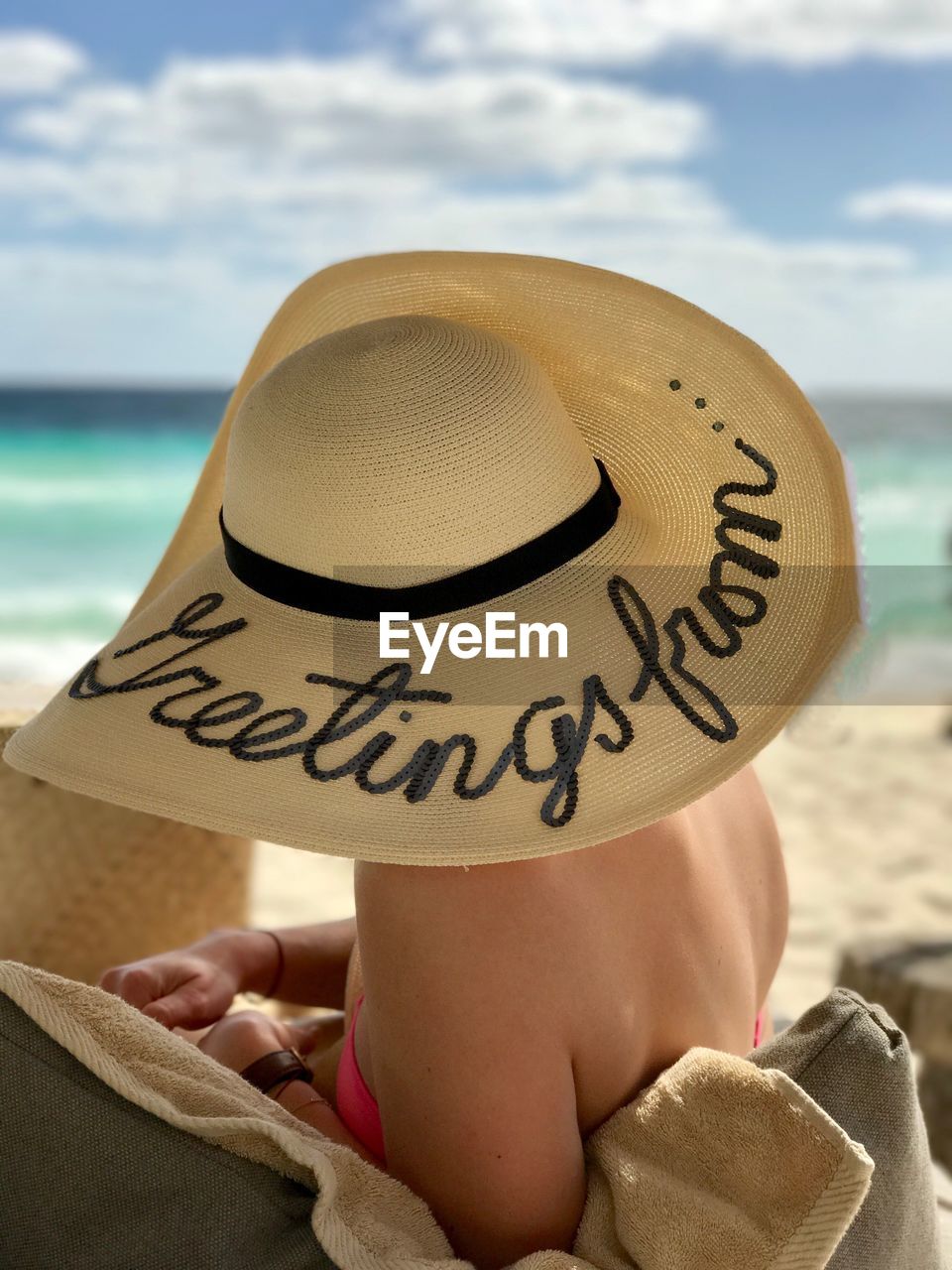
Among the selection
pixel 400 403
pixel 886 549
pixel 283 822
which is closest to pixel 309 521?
pixel 400 403

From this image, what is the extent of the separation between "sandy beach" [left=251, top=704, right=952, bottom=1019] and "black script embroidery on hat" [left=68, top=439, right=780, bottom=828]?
1.82 m

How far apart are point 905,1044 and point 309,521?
1.89 ft

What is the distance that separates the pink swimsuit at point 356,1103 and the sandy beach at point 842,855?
162 cm

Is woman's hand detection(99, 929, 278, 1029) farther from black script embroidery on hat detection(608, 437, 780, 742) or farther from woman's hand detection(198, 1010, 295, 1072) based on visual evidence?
black script embroidery on hat detection(608, 437, 780, 742)

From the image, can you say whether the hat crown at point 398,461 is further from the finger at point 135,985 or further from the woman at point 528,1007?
the finger at point 135,985

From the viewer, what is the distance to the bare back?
0.80m

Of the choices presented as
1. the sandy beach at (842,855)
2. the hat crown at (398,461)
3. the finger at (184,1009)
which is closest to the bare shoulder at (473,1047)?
the hat crown at (398,461)

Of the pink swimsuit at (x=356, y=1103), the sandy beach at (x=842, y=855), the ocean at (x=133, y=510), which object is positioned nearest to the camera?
the pink swimsuit at (x=356, y=1103)

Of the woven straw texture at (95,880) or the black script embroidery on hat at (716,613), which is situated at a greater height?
the black script embroidery on hat at (716,613)

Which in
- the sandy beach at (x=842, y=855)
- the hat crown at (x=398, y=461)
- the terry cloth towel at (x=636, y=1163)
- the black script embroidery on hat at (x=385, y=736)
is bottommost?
the sandy beach at (x=842, y=855)

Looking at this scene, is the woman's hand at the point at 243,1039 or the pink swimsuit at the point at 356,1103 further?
the woman's hand at the point at 243,1039

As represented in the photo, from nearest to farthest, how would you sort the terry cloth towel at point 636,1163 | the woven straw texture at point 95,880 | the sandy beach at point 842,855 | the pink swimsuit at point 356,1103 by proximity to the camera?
the terry cloth towel at point 636,1163
the pink swimsuit at point 356,1103
the woven straw texture at point 95,880
the sandy beach at point 842,855

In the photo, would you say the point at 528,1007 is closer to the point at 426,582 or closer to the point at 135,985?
the point at 426,582

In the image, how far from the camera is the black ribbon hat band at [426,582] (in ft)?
2.72
